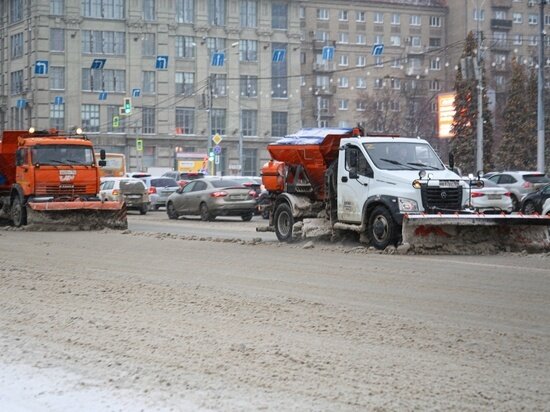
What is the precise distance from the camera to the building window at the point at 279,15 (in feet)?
284

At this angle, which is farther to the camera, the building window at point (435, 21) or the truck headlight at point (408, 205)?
the building window at point (435, 21)

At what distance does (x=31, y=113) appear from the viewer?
266 ft

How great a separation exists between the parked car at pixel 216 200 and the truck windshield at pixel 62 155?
6.53m

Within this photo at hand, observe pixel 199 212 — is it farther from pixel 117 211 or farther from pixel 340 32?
pixel 340 32

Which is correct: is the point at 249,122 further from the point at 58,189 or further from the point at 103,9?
the point at 58,189

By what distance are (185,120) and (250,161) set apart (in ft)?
24.8

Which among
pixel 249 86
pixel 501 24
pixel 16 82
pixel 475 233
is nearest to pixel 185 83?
pixel 249 86

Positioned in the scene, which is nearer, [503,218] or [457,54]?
[503,218]

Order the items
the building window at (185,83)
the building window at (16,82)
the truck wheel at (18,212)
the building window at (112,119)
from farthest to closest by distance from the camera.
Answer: the building window at (185,83) → the building window at (112,119) → the building window at (16,82) → the truck wheel at (18,212)

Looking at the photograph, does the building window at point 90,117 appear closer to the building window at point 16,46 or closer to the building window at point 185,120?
the building window at point 185,120


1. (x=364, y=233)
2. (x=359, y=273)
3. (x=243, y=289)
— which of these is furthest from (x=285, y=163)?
(x=243, y=289)

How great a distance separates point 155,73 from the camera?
83750 mm

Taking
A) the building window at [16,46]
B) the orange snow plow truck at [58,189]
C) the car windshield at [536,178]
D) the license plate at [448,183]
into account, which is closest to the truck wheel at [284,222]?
the license plate at [448,183]

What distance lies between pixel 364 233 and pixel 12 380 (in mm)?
12833
